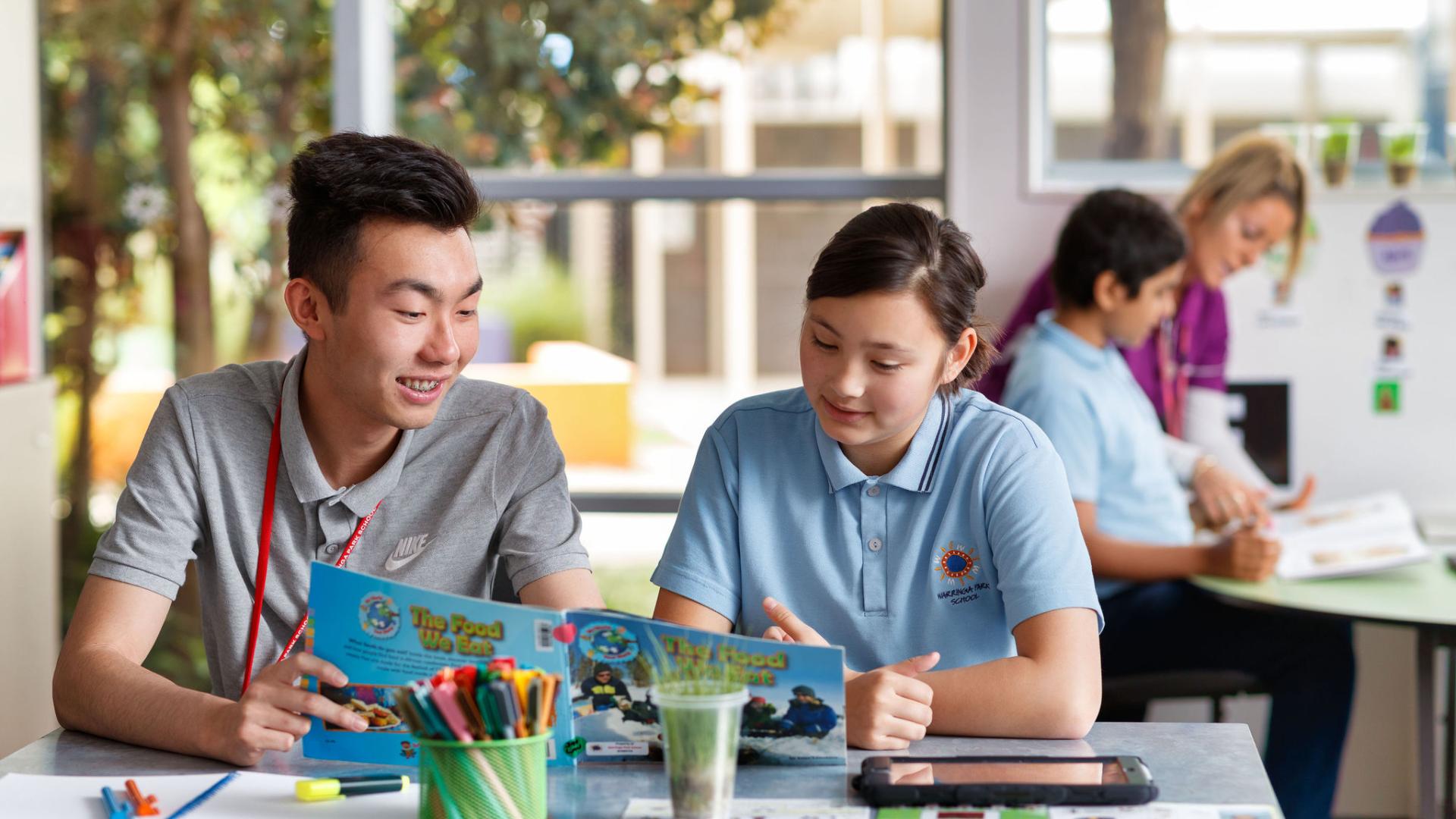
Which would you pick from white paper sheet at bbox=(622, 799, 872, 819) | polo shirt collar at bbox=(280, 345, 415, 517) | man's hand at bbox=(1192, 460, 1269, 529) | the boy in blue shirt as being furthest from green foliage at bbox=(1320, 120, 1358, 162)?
white paper sheet at bbox=(622, 799, 872, 819)

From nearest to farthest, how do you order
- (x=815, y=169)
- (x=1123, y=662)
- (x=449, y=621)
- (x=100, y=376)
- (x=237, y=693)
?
(x=449, y=621) → (x=237, y=693) → (x=1123, y=662) → (x=815, y=169) → (x=100, y=376)

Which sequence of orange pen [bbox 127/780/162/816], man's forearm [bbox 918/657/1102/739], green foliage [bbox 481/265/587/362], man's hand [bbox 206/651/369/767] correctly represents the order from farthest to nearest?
green foliage [bbox 481/265/587/362]
man's forearm [bbox 918/657/1102/739]
man's hand [bbox 206/651/369/767]
orange pen [bbox 127/780/162/816]

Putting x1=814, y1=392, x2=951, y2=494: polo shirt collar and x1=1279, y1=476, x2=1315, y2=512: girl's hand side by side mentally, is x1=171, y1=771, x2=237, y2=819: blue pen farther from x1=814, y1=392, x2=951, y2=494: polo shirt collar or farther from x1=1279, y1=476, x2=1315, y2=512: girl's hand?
x1=1279, y1=476, x2=1315, y2=512: girl's hand

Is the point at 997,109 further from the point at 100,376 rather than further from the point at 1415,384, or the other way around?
the point at 100,376

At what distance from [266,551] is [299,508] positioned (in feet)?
0.20

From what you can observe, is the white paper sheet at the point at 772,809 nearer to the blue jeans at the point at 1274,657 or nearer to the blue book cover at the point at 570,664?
the blue book cover at the point at 570,664

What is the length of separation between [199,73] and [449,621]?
9.84 feet

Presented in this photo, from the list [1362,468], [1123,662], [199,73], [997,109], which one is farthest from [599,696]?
[199,73]

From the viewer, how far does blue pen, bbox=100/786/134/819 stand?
1.18 metres

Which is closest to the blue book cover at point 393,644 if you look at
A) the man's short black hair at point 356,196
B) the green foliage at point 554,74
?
the man's short black hair at point 356,196

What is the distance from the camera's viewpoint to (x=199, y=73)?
3775 millimetres

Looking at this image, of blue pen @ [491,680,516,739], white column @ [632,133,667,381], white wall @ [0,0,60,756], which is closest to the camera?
blue pen @ [491,680,516,739]

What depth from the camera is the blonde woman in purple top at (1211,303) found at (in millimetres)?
3037

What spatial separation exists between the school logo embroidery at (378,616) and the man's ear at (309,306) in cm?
47
